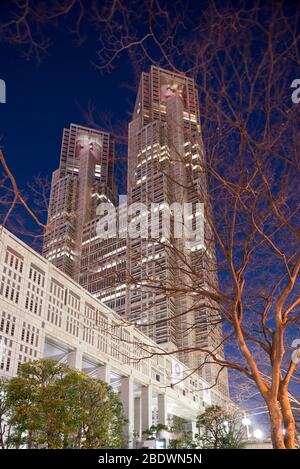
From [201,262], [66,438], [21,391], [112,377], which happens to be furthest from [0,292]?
[201,262]

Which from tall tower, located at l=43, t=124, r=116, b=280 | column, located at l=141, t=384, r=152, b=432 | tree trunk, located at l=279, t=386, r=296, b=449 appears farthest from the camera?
column, located at l=141, t=384, r=152, b=432

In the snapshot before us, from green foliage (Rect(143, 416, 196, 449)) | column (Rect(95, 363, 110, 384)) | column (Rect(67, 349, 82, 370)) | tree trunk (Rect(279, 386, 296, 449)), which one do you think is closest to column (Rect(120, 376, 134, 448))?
green foliage (Rect(143, 416, 196, 449))

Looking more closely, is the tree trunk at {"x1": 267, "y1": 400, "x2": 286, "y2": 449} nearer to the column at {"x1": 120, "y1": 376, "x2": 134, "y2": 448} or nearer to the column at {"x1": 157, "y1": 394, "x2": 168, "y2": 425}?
the column at {"x1": 120, "y1": 376, "x2": 134, "y2": 448}

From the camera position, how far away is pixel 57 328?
44.9 m

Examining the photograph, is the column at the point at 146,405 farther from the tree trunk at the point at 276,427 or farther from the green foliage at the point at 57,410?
the tree trunk at the point at 276,427

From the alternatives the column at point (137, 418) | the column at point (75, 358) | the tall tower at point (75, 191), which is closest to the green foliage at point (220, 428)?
the column at point (75, 358)

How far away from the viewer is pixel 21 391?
75.6 feet

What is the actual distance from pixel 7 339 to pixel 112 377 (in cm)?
2416

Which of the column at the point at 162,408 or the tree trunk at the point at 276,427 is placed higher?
the column at the point at 162,408

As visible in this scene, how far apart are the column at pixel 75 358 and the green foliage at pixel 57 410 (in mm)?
20315

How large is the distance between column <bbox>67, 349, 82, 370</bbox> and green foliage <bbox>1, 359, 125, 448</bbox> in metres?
20.3

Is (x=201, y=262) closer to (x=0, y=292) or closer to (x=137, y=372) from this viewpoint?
(x=0, y=292)

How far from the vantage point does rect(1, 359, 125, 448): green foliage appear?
21.3 m

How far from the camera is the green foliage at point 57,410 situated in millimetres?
21312
